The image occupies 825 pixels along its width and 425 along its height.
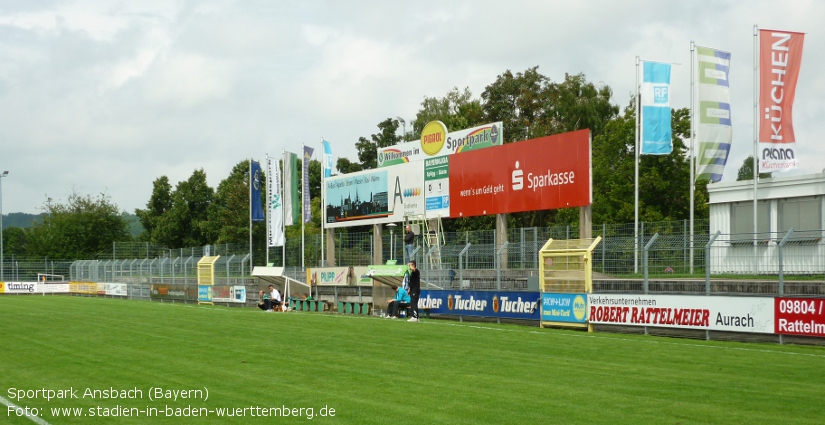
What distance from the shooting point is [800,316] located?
56.2 ft

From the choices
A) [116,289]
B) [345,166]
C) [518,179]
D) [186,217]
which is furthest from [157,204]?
[518,179]

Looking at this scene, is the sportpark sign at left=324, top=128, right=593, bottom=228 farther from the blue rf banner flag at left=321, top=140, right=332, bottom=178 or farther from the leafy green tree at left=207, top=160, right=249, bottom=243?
the leafy green tree at left=207, top=160, right=249, bottom=243

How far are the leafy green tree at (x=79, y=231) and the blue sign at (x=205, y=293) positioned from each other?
5196 centimetres

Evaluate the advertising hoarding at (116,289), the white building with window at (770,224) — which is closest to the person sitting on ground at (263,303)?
the white building with window at (770,224)

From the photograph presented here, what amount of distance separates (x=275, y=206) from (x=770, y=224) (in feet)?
84.4

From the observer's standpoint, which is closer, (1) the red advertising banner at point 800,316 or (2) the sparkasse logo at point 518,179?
(1) the red advertising banner at point 800,316

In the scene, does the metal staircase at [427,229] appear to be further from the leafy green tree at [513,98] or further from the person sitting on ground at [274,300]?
the leafy green tree at [513,98]

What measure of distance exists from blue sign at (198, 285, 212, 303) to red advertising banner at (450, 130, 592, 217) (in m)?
15.8

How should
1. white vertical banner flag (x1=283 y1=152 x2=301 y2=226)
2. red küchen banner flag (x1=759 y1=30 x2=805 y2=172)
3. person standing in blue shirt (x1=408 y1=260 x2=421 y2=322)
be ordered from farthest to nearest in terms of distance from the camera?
white vertical banner flag (x1=283 y1=152 x2=301 y2=226) → red küchen banner flag (x1=759 y1=30 x2=805 y2=172) → person standing in blue shirt (x1=408 y1=260 x2=421 y2=322)

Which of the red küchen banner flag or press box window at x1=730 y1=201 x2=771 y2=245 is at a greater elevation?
the red küchen banner flag

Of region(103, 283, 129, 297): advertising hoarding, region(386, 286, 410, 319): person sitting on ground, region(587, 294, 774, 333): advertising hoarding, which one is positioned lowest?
region(103, 283, 129, 297): advertising hoarding

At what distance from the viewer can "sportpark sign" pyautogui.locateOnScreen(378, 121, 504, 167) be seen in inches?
1340

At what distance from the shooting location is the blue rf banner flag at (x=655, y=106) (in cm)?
3086

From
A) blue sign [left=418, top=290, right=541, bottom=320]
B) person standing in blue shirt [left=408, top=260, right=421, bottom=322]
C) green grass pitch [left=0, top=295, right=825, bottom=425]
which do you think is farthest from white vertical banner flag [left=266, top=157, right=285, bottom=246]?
green grass pitch [left=0, top=295, right=825, bottom=425]
